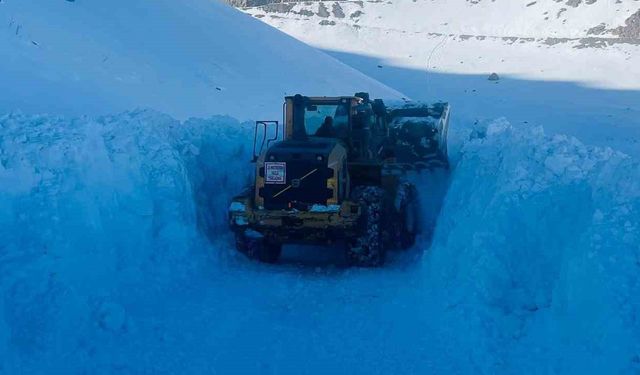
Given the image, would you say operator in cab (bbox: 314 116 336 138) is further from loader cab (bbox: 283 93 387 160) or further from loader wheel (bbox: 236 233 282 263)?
loader wheel (bbox: 236 233 282 263)

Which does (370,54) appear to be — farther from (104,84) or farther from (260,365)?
(260,365)

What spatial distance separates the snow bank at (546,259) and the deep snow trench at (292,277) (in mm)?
17

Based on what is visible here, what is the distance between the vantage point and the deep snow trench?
6.07 metres

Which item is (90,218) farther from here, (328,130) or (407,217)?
(407,217)

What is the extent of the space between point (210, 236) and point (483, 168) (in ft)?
12.6

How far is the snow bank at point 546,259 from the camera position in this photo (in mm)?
5551

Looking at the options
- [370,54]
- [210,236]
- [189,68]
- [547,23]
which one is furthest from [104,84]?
[547,23]

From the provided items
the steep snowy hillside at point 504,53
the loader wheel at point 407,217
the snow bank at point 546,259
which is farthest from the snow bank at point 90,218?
the steep snowy hillside at point 504,53

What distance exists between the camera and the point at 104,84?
16719mm

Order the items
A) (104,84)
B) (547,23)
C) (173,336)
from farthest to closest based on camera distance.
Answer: (547,23), (104,84), (173,336)

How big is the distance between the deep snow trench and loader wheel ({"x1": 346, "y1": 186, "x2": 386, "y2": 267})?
0.69 feet

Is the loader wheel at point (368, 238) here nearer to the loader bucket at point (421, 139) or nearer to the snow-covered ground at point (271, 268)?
the snow-covered ground at point (271, 268)

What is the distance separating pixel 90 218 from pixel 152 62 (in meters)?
13.8

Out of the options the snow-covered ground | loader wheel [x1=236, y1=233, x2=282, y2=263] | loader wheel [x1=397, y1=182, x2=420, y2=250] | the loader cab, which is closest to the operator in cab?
the loader cab
